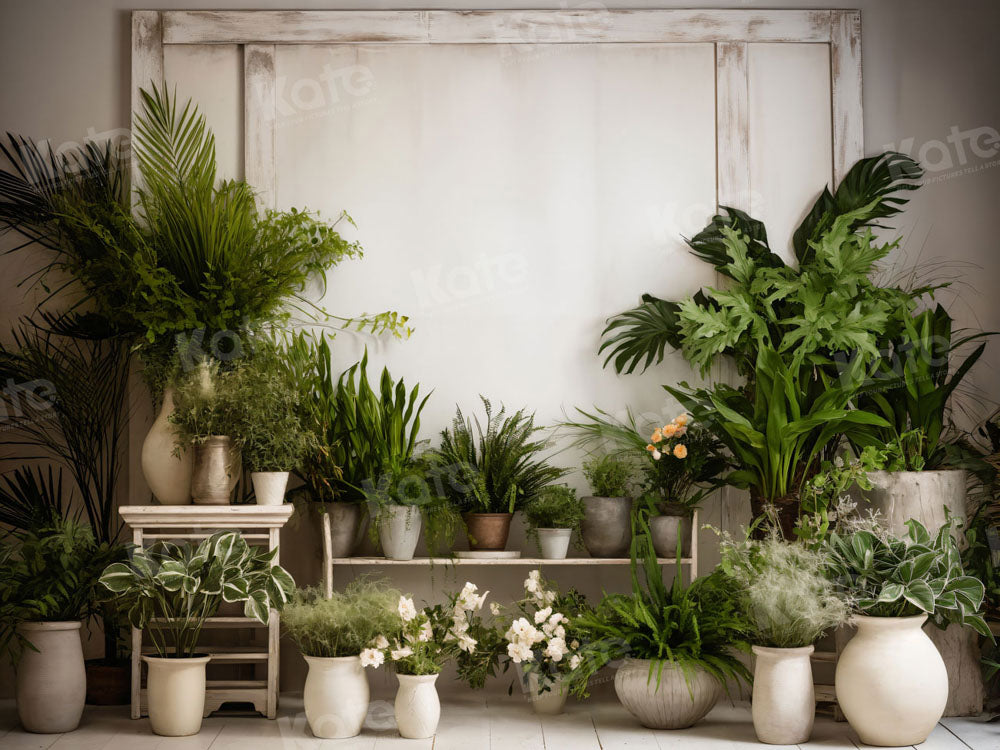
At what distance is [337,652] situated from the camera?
3.31m

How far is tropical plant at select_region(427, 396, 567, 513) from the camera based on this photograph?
3.84 metres

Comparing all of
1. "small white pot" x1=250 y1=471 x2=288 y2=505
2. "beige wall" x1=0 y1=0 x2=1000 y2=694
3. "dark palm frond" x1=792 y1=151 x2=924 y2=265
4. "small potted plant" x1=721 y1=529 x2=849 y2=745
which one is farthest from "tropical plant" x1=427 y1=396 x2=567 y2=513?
"beige wall" x1=0 y1=0 x2=1000 y2=694

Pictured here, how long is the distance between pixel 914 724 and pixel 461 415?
6.70 ft

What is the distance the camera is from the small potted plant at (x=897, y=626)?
3.09 meters

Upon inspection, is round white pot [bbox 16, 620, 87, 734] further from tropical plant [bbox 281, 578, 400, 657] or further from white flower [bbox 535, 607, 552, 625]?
white flower [bbox 535, 607, 552, 625]

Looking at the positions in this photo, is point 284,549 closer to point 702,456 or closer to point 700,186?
point 702,456

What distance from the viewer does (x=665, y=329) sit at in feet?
13.2

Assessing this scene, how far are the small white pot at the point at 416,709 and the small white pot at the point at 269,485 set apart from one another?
0.84 meters

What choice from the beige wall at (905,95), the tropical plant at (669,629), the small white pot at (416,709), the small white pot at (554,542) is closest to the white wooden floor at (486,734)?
the small white pot at (416,709)

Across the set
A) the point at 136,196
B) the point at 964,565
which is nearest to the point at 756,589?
the point at 964,565

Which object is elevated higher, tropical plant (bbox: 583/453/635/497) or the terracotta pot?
tropical plant (bbox: 583/453/635/497)

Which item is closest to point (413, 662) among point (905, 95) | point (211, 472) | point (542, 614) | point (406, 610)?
point (406, 610)

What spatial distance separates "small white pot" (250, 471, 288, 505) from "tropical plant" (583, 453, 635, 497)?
1.26m

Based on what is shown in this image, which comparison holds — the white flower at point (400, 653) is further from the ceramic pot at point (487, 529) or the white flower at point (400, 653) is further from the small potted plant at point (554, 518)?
the small potted plant at point (554, 518)
